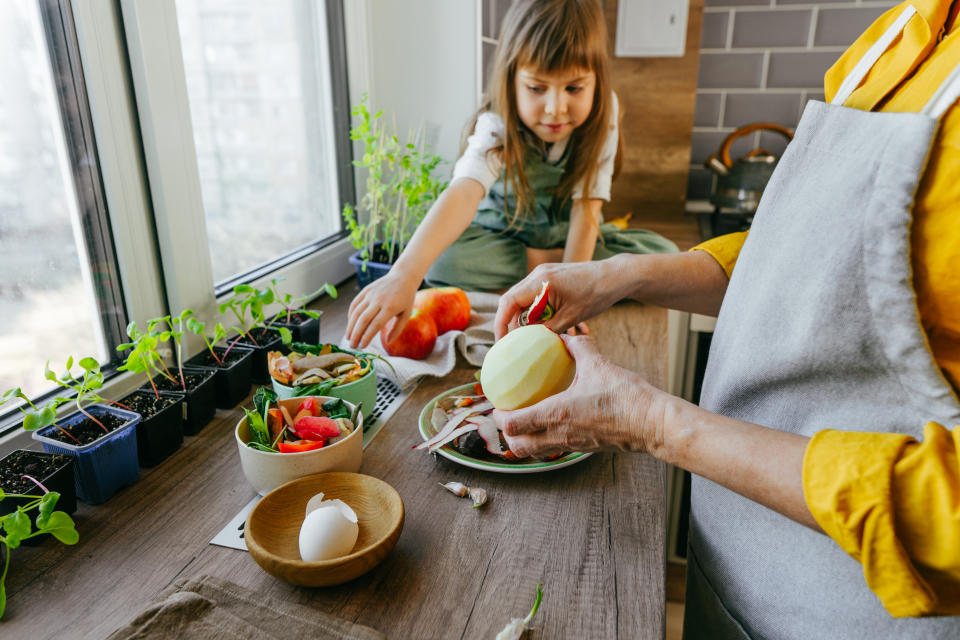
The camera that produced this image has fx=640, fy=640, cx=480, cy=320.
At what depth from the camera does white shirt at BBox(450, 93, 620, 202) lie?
1328 mm

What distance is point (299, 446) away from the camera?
2.35ft

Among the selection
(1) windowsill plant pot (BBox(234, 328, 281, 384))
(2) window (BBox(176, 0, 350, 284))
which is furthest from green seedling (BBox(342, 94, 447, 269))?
(1) windowsill plant pot (BBox(234, 328, 281, 384))

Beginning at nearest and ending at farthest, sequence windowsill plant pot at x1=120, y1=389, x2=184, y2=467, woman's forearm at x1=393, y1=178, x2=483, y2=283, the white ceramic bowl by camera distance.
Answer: the white ceramic bowl, windowsill plant pot at x1=120, y1=389, x2=184, y2=467, woman's forearm at x1=393, y1=178, x2=483, y2=283

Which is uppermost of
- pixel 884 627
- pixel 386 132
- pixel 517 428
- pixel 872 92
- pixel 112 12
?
pixel 112 12

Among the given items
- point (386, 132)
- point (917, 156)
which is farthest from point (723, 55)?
point (917, 156)

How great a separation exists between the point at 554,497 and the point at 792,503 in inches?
10.9

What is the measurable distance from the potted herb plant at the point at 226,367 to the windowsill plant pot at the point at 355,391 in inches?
4.3

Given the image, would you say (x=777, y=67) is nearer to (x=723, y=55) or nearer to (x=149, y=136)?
(x=723, y=55)

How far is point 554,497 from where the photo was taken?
736mm

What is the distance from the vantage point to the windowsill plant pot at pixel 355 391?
0.83 meters

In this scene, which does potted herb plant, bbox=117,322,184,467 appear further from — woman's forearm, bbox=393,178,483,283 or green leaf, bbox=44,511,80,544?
woman's forearm, bbox=393,178,483,283

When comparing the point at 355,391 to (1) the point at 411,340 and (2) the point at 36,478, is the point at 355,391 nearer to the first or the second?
(1) the point at 411,340

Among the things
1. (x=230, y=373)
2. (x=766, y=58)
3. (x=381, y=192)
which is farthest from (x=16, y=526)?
(x=766, y=58)

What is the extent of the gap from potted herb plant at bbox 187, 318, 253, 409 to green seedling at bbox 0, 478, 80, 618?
1.00 feet
